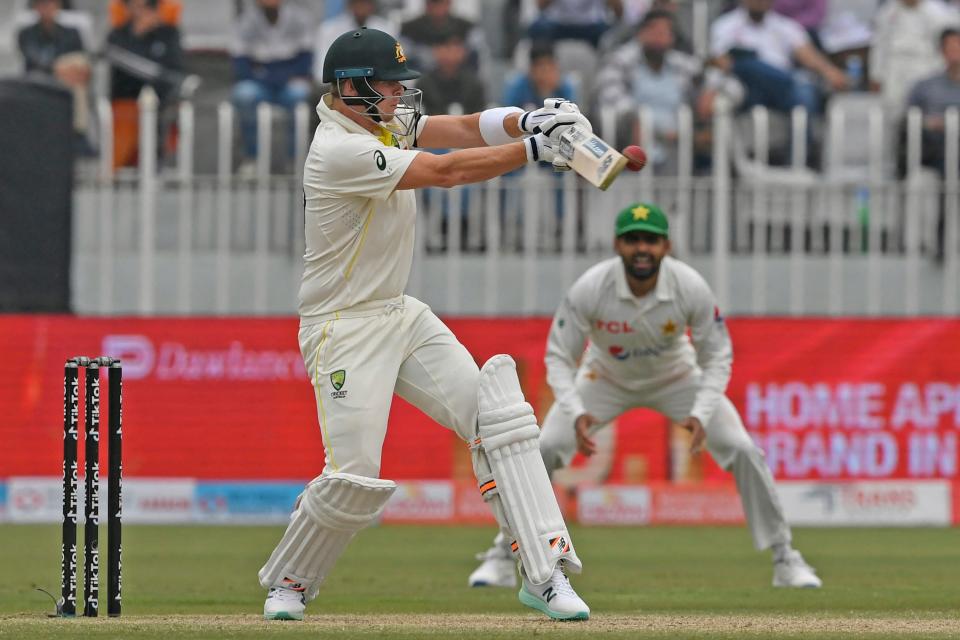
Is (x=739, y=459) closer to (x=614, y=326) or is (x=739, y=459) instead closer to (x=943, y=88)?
(x=614, y=326)

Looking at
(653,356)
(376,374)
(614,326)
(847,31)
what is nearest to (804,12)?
(847,31)

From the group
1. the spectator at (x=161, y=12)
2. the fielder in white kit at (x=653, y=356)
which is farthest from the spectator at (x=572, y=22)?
the fielder in white kit at (x=653, y=356)

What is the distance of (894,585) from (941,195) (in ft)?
16.8

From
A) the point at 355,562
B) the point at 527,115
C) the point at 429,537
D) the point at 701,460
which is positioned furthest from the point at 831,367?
the point at 527,115

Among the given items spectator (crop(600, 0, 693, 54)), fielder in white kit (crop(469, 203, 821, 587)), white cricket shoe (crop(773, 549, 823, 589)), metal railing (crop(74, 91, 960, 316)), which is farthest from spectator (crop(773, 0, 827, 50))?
white cricket shoe (crop(773, 549, 823, 589))

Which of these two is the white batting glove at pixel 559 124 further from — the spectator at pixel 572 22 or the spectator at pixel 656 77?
the spectator at pixel 572 22

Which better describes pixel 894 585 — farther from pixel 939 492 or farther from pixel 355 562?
pixel 939 492

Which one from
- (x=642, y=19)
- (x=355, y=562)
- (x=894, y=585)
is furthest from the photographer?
(x=642, y=19)

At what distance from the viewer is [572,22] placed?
14617 mm

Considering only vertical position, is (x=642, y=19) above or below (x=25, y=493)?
above

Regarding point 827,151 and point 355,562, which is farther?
point 827,151

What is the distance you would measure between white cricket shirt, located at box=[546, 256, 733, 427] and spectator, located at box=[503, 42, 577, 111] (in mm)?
4718

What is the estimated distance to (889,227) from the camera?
41.9ft

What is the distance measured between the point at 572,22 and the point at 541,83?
1.47 meters
